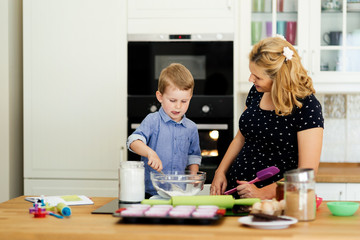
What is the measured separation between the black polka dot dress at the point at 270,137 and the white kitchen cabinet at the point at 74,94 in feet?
3.81

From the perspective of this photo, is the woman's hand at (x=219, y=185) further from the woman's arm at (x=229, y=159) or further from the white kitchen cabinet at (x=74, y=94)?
the white kitchen cabinet at (x=74, y=94)

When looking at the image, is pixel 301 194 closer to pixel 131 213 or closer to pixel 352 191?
pixel 131 213

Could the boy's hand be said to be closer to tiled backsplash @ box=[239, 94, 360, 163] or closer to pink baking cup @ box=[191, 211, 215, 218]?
pink baking cup @ box=[191, 211, 215, 218]

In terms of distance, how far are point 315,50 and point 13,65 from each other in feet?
6.11

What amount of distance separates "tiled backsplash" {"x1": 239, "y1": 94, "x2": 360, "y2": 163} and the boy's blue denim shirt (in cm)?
160

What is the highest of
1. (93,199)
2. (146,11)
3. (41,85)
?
(146,11)

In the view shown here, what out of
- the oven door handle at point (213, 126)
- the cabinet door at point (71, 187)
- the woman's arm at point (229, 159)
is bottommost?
the cabinet door at point (71, 187)

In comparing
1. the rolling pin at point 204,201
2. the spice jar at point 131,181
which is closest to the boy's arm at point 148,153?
the spice jar at point 131,181

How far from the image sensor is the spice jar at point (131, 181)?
1767mm

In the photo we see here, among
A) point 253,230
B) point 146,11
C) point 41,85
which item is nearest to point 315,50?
point 146,11

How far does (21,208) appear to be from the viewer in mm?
1779

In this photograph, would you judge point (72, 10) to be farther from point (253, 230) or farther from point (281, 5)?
point (253, 230)

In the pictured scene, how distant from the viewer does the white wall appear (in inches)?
125

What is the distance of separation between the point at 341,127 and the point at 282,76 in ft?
5.87
